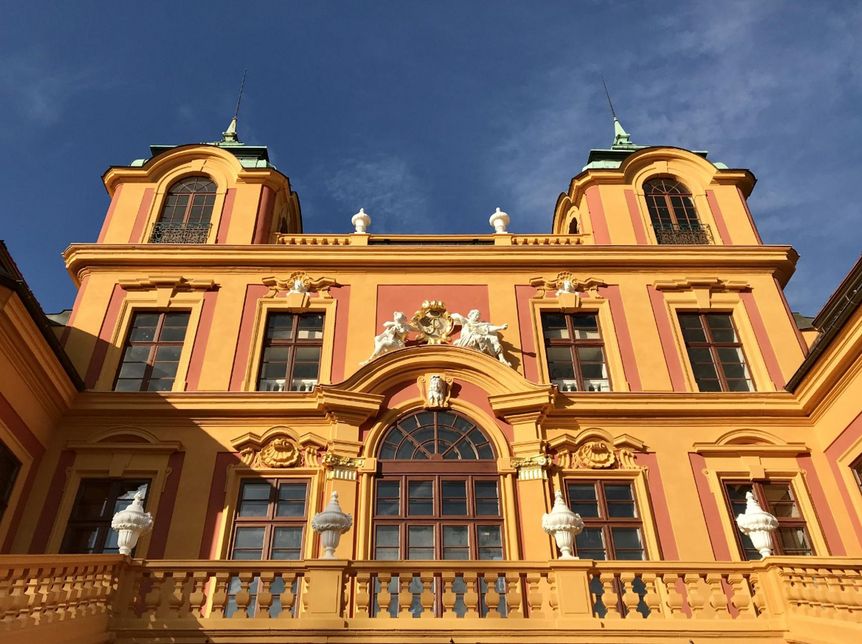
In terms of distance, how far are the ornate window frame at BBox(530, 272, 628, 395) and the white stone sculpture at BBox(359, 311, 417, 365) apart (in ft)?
8.88

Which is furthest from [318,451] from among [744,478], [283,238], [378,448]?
[744,478]

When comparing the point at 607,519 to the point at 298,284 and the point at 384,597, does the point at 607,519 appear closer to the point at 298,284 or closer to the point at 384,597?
the point at 384,597

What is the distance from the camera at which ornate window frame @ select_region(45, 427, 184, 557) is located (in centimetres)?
1322

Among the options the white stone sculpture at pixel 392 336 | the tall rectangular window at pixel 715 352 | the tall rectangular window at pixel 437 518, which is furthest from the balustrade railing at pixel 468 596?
the tall rectangular window at pixel 715 352

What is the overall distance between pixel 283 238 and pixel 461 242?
435 centimetres

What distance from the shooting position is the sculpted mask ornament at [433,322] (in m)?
15.7

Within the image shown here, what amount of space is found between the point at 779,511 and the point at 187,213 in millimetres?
14701

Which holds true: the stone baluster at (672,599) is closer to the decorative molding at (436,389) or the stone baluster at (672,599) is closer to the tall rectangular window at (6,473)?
the decorative molding at (436,389)

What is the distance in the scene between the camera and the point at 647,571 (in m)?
9.88

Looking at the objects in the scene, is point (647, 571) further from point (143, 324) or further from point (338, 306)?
point (143, 324)

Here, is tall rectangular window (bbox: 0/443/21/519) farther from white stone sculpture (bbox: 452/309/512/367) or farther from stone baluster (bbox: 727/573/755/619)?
stone baluster (bbox: 727/573/755/619)

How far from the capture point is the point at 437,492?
13297mm

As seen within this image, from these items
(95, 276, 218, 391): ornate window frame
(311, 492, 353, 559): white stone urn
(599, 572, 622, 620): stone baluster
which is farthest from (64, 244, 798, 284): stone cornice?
(599, 572, 622, 620): stone baluster

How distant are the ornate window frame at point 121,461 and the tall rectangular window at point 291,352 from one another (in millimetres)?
2369
